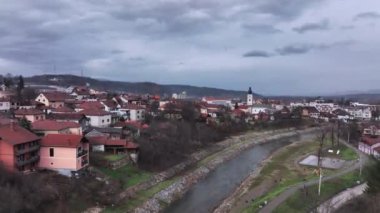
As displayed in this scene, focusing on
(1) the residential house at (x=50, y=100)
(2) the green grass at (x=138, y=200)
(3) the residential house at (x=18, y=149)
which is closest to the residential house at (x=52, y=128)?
(3) the residential house at (x=18, y=149)

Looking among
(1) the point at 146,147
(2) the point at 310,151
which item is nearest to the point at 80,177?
(1) the point at 146,147

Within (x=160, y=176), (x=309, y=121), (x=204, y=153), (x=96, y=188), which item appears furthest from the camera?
(x=309, y=121)

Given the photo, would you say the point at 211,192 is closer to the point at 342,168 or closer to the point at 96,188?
the point at 96,188

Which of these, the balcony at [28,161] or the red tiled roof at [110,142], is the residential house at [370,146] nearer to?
the red tiled roof at [110,142]

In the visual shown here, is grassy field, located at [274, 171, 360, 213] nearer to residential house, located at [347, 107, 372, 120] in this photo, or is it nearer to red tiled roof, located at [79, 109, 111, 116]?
red tiled roof, located at [79, 109, 111, 116]

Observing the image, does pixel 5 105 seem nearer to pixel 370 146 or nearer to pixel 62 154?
pixel 62 154

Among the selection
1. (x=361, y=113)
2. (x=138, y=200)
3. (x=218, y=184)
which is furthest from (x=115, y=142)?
(x=361, y=113)

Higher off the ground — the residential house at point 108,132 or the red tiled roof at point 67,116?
the red tiled roof at point 67,116
